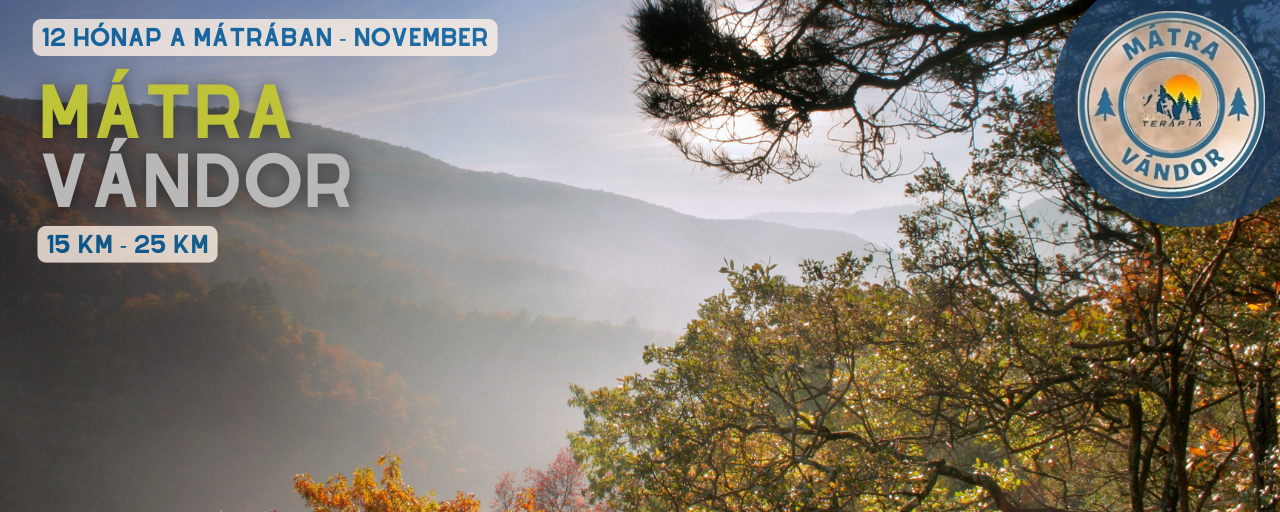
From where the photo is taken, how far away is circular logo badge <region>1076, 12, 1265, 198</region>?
2.02 meters

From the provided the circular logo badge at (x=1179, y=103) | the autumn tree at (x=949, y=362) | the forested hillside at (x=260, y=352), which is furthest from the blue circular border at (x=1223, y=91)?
the forested hillside at (x=260, y=352)

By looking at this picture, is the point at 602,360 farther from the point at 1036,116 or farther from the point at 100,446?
the point at 1036,116

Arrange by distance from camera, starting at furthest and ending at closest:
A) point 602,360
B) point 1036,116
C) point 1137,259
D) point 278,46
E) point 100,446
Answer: point 602,360, point 100,446, point 278,46, point 1036,116, point 1137,259

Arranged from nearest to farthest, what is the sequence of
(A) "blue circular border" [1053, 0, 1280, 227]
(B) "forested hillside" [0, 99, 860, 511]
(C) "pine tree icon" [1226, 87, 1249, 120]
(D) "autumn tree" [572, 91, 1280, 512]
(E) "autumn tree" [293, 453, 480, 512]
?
(C) "pine tree icon" [1226, 87, 1249, 120], (A) "blue circular border" [1053, 0, 1280, 227], (D) "autumn tree" [572, 91, 1280, 512], (E) "autumn tree" [293, 453, 480, 512], (B) "forested hillside" [0, 99, 860, 511]

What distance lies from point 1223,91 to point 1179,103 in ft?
0.50

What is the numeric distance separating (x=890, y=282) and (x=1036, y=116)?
4.03ft

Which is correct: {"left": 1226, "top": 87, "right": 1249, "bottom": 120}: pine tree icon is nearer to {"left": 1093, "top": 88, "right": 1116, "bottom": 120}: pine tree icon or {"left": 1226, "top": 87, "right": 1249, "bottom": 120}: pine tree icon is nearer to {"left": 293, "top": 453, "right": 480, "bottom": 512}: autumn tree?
{"left": 1093, "top": 88, "right": 1116, "bottom": 120}: pine tree icon

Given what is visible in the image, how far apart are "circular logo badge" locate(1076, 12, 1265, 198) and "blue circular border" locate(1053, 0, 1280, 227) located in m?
0.02

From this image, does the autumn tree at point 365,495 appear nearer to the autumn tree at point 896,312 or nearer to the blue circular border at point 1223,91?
the autumn tree at point 896,312

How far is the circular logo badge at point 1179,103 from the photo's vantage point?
2.02 metres

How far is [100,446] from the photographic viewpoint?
137 ft

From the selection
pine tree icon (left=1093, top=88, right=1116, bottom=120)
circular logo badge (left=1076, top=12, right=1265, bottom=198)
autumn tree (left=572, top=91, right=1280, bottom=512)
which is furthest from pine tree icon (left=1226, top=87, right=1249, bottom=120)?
autumn tree (left=572, top=91, right=1280, bottom=512)

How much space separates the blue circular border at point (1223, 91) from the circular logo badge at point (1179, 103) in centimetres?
2

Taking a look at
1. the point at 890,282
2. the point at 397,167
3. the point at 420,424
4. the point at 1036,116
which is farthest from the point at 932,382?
the point at 397,167
